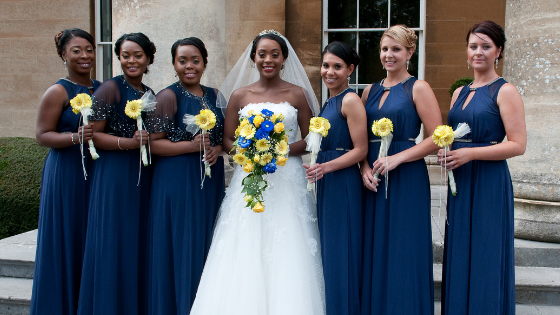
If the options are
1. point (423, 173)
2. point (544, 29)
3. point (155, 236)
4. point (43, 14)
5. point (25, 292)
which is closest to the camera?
point (423, 173)

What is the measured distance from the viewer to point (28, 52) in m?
9.51

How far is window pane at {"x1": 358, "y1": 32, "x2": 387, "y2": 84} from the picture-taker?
28.5 ft

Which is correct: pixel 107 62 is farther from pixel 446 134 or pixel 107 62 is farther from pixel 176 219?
pixel 446 134

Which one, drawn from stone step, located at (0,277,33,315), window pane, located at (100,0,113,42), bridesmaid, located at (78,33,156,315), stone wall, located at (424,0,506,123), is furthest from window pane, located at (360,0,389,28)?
stone step, located at (0,277,33,315)

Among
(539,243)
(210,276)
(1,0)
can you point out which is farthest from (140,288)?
(1,0)

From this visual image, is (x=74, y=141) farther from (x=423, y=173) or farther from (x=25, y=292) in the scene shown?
(x=423, y=173)

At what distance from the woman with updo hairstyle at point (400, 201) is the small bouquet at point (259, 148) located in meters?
0.67

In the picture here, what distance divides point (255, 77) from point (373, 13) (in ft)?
17.3

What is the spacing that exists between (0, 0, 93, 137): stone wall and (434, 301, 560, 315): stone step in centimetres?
807

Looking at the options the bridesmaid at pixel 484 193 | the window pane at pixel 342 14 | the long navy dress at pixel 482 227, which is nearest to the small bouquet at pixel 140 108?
the bridesmaid at pixel 484 193

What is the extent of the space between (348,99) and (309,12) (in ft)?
15.7

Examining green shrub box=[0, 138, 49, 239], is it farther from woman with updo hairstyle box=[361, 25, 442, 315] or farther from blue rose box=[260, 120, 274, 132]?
woman with updo hairstyle box=[361, 25, 442, 315]

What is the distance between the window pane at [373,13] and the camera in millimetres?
8609

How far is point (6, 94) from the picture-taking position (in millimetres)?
9625
